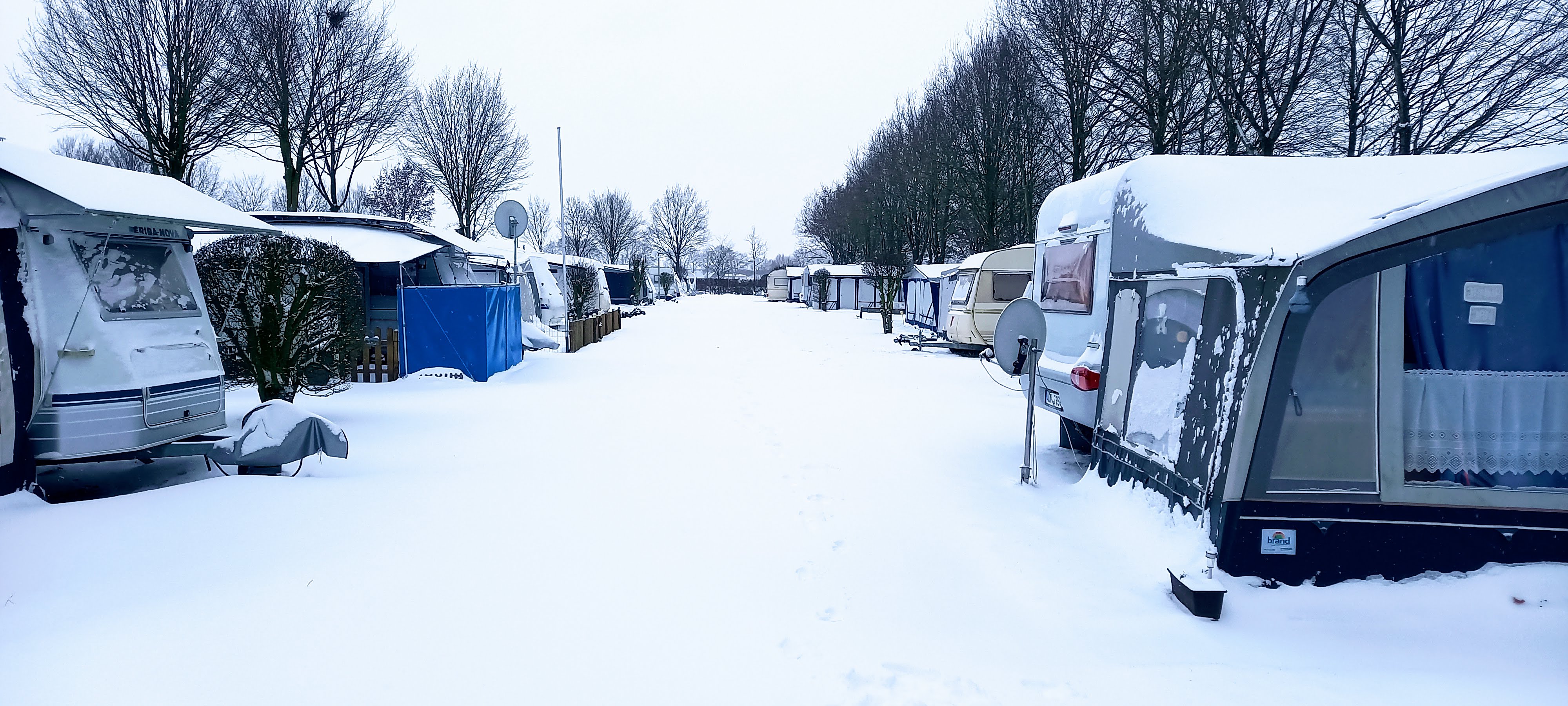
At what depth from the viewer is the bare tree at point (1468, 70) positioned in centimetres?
1342

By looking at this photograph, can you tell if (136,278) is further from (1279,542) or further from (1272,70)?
(1272,70)

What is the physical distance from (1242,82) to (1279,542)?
1565 cm

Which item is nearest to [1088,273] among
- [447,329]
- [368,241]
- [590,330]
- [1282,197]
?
[1282,197]

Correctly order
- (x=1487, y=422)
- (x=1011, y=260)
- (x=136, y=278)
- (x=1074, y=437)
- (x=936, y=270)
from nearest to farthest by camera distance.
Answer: (x=1487, y=422) → (x=136, y=278) → (x=1074, y=437) → (x=1011, y=260) → (x=936, y=270)

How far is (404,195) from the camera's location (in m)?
39.2

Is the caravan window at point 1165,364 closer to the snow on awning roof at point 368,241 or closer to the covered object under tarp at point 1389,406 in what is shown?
the covered object under tarp at point 1389,406

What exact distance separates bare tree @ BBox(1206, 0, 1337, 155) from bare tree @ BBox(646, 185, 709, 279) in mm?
66998

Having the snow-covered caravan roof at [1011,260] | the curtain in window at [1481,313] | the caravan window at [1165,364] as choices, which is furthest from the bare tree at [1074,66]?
the curtain in window at [1481,313]

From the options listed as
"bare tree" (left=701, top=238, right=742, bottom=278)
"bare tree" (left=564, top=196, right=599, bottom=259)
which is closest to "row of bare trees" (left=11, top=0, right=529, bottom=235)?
"bare tree" (left=564, top=196, right=599, bottom=259)

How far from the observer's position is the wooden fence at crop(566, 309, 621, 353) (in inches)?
697

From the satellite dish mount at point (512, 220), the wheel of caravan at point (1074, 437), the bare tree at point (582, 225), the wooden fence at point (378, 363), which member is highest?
the bare tree at point (582, 225)

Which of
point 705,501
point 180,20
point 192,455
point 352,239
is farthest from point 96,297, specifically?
point 180,20

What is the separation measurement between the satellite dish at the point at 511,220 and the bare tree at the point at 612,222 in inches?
2144

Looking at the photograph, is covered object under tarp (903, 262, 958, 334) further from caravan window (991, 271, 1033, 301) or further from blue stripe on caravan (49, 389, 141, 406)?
blue stripe on caravan (49, 389, 141, 406)
